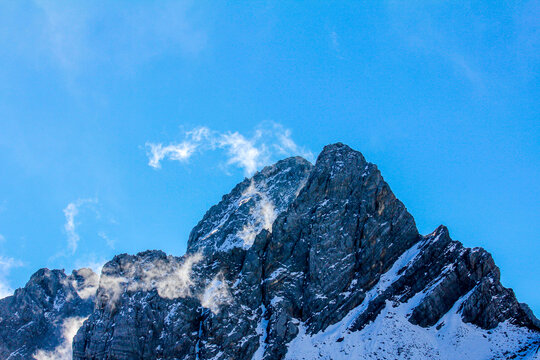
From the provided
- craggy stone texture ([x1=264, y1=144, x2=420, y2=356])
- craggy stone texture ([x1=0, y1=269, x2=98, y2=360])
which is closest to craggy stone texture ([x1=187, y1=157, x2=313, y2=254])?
craggy stone texture ([x1=264, y1=144, x2=420, y2=356])

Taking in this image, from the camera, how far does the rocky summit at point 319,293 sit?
76812mm

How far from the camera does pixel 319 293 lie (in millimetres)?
87375

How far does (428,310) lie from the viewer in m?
79.9

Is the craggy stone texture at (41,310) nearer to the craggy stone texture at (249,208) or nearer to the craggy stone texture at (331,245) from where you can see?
the craggy stone texture at (249,208)

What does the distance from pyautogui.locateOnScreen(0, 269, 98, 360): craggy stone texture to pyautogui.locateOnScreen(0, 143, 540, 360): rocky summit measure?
850mm

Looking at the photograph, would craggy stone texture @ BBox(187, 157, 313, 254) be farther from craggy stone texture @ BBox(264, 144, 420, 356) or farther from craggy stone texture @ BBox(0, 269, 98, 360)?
craggy stone texture @ BBox(0, 269, 98, 360)

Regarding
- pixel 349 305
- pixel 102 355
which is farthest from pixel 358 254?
pixel 102 355

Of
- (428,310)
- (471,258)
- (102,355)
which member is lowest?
(102,355)

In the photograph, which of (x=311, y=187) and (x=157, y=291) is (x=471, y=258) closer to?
(x=311, y=187)

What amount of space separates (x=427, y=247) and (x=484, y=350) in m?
21.7

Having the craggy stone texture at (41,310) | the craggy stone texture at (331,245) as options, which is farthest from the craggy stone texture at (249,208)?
the craggy stone texture at (41,310)

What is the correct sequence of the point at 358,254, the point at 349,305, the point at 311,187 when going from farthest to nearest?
the point at 311,187, the point at 358,254, the point at 349,305

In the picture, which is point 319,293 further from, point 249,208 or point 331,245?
point 249,208

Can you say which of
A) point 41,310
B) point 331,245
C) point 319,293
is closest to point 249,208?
A: point 331,245
